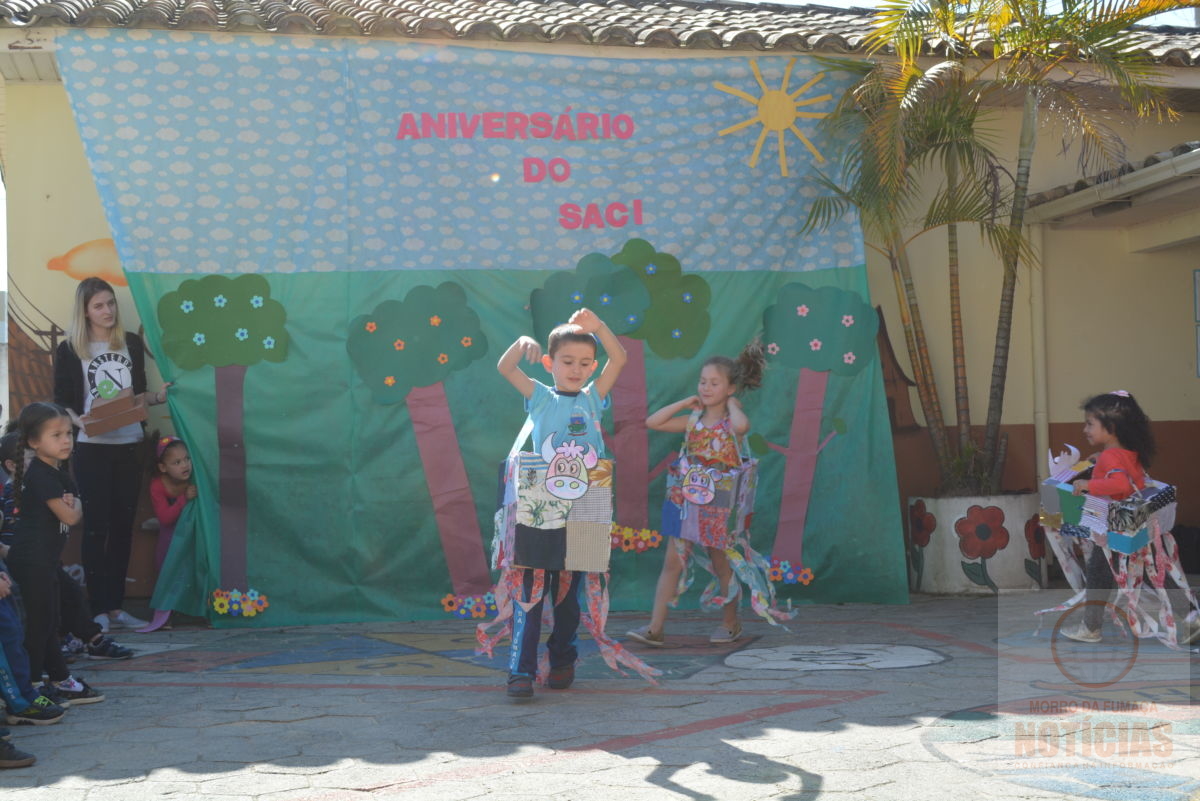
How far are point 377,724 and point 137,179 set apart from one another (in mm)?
4108

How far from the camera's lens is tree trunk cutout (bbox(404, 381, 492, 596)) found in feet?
24.0

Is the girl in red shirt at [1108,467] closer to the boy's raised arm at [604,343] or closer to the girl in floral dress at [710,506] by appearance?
the girl in floral dress at [710,506]

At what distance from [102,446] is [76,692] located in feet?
7.05

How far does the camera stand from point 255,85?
287 inches

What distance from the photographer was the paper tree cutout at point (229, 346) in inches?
281

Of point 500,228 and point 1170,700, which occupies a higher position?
point 500,228

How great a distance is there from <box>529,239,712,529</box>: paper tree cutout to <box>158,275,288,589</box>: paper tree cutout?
→ 1628 millimetres

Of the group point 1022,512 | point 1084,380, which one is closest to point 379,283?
point 1022,512

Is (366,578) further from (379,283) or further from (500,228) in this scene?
(500,228)

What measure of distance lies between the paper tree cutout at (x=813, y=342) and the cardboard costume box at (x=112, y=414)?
3.78m

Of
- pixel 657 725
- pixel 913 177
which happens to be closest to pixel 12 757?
pixel 657 725

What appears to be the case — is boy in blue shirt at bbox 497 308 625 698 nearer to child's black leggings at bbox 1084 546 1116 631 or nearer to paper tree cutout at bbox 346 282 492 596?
paper tree cutout at bbox 346 282 492 596

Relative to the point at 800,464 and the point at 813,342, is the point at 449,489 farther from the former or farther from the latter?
the point at 813,342

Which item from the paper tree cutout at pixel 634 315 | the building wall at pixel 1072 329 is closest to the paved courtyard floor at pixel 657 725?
the paper tree cutout at pixel 634 315
